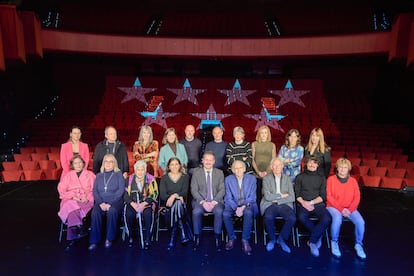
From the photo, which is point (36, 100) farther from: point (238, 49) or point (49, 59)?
point (238, 49)

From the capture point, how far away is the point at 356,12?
14078mm

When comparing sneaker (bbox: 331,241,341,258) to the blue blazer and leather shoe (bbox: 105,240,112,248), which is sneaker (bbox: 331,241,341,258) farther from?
leather shoe (bbox: 105,240,112,248)

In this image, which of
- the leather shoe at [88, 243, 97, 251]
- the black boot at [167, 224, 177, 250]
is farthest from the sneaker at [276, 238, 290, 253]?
the leather shoe at [88, 243, 97, 251]

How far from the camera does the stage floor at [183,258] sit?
2.88m

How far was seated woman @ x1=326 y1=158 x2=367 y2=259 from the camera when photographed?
326cm

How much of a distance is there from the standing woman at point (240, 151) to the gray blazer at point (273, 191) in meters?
0.49

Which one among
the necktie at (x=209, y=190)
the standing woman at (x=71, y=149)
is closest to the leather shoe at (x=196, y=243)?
the necktie at (x=209, y=190)

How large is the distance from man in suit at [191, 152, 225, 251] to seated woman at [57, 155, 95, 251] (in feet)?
3.88

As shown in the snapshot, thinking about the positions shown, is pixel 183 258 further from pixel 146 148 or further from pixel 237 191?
pixel 146 148

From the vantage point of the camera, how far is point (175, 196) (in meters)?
3.43

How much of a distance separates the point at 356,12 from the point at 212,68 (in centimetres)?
691

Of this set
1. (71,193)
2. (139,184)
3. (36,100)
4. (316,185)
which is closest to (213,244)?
(139,184)

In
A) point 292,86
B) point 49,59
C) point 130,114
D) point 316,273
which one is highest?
point 49,59

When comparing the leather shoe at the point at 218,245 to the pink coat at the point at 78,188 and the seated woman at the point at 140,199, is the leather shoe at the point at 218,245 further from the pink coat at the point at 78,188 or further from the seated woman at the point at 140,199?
the pink coat at the point at 78,188
